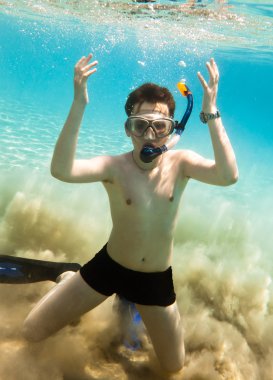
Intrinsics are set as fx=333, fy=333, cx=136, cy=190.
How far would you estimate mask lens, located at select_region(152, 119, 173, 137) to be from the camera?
8.95 ft

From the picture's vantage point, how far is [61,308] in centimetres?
315

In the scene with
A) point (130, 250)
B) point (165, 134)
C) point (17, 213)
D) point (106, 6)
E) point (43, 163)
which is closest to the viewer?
point (165, 134)

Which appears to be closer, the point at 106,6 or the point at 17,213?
the point at 17,213

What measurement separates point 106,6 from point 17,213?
16.7 metres

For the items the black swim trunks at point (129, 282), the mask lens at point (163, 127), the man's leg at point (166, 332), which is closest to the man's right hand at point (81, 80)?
the mask lens at point (163, 127)

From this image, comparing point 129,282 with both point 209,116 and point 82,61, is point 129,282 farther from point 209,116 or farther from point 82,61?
point 82,61

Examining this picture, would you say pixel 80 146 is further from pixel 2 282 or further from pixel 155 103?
pixel 155 103

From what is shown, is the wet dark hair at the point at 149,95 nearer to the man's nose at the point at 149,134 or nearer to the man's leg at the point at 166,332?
the man's nose at the point at 149,134

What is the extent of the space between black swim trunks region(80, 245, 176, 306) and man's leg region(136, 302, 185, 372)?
0.08 metres

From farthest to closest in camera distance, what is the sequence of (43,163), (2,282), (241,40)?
(241,40) → (43,163) → (2,282)

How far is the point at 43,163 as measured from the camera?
10.5 m

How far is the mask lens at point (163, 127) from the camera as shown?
273 cm

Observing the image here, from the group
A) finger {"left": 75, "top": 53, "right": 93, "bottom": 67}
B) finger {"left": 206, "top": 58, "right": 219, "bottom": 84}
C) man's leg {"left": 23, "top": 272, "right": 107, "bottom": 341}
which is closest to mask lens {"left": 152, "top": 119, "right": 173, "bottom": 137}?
finger {"left": 206, "top": 58, "right": 219, "bottom": 84}

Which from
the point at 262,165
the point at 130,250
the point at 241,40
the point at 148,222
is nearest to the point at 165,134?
the point at 148,222
